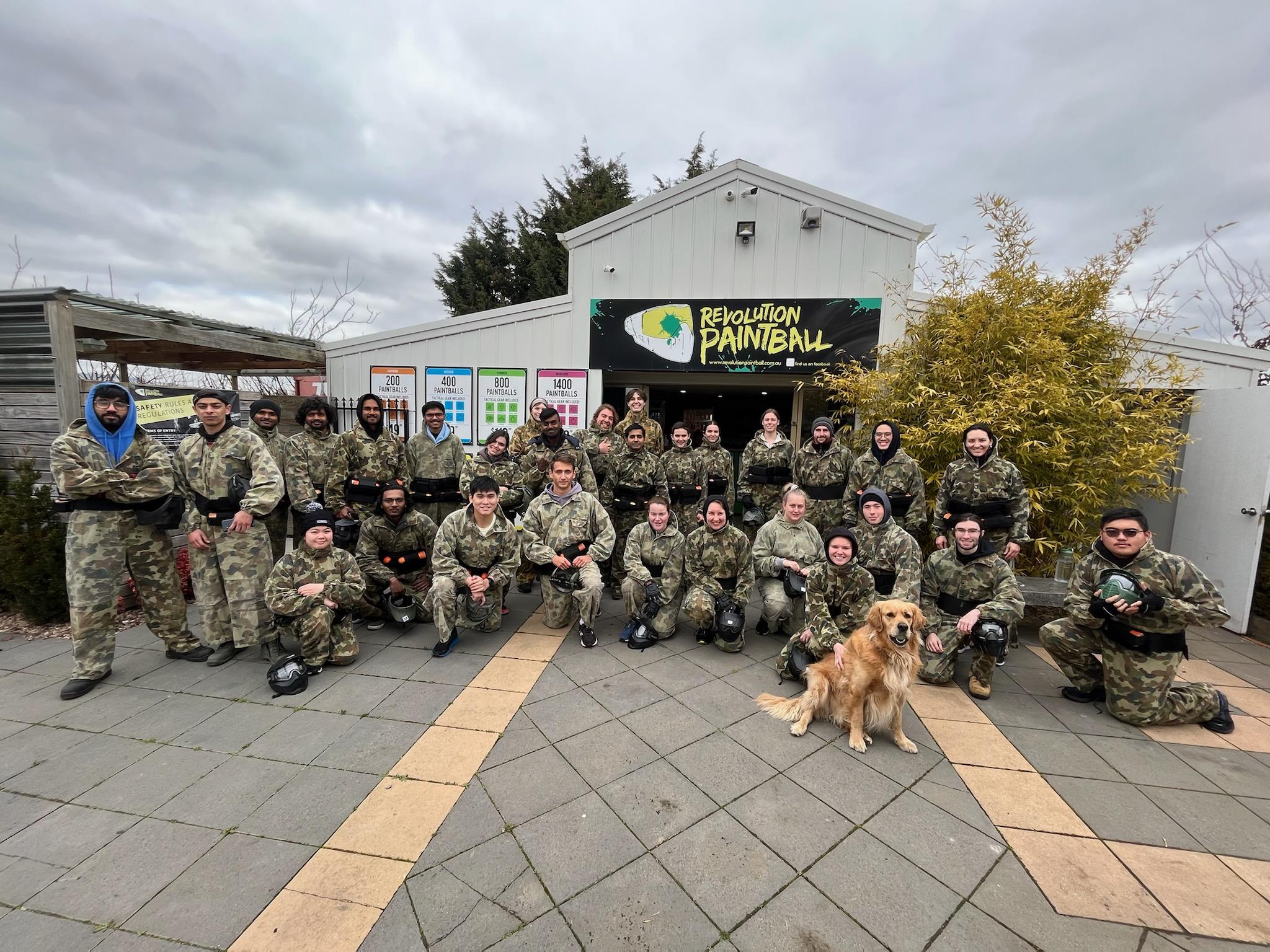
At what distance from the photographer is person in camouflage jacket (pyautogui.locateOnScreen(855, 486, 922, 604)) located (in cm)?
352

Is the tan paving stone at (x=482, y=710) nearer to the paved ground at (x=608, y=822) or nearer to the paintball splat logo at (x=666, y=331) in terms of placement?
the paved ground at (x=608, y=822)

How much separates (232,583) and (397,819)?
8.41ft

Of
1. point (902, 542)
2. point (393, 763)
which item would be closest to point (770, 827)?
point (393, 763)

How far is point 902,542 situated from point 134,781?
4795mm

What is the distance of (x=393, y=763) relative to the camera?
254cm

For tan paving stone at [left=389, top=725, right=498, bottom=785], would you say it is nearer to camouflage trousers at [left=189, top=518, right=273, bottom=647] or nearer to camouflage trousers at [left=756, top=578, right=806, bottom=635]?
camouflage trousers at [left=189, top=518, right=273, bottom=647]

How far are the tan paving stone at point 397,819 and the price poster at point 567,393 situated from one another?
4.92 meters

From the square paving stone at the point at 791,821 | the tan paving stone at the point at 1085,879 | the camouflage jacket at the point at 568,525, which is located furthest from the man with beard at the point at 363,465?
the tan paving stone at the point at 1085,879

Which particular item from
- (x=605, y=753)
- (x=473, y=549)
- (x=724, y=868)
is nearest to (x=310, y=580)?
(x=473, y=549)

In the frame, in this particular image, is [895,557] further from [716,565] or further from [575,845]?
[575,845]

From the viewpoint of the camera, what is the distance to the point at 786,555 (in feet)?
Answer: 13.7

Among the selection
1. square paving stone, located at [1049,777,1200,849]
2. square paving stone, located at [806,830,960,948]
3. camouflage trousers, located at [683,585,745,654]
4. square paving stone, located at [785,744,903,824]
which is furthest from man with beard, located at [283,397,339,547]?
square paving stone, located at [1049,777,1200,849]

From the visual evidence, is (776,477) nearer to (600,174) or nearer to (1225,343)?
(1225,343)

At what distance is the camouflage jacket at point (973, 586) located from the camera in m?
3.36
